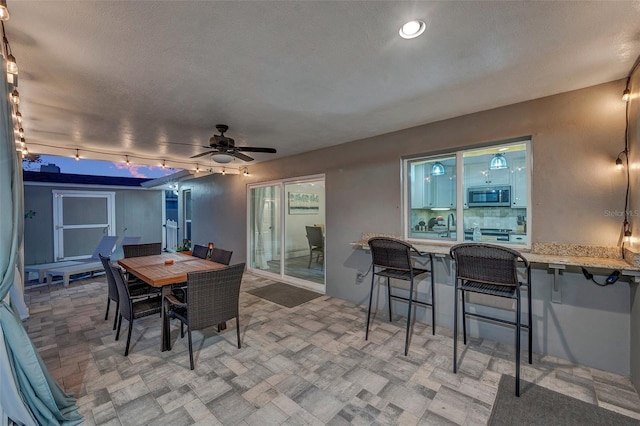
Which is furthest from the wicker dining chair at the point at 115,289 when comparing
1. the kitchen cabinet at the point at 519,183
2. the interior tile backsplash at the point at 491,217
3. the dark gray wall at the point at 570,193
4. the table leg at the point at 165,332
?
the kitchen cabinet at the point at 519,183

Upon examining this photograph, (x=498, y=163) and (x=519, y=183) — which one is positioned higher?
(x=498, y=163)

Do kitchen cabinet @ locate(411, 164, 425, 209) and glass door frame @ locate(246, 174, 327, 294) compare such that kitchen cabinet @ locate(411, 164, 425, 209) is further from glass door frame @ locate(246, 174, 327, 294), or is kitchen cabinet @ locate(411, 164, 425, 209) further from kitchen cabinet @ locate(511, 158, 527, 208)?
glass door frame @ locate(246, 174, 327, 294)

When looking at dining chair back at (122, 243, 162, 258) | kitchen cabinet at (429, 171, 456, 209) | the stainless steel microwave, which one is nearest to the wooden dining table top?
dining chair back at (122, 243, 162, 258)

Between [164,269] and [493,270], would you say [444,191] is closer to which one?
[493,270]

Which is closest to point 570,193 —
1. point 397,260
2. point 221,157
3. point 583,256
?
point 583,256

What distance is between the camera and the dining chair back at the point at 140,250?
166 inches

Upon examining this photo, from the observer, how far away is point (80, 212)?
7.46 metres

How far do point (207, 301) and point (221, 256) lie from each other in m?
1.19

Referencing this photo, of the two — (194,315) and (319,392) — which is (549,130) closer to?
(319,392)

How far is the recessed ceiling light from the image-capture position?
1.64m

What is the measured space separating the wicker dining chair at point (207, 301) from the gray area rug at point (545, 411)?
2331 mm

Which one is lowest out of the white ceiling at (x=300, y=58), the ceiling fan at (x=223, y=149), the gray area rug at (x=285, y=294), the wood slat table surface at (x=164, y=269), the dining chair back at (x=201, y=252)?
the gray area rug at (x=285, y=294)

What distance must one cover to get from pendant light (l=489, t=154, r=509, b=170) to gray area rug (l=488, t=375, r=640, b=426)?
7.82 feet

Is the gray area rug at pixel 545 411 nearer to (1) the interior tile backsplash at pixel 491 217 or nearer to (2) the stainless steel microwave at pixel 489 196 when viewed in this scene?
(1) the interior tile backsplash at pixel 491 217
